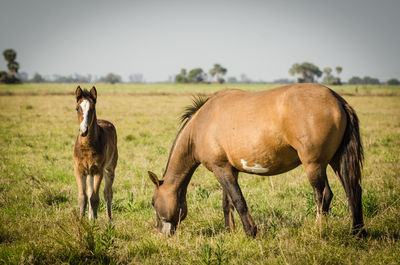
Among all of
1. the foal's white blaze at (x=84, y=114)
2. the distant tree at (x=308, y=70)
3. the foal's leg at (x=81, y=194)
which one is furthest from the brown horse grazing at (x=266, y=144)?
the distant tree at (x=308, y=70)

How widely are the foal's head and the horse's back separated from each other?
6.28 feet

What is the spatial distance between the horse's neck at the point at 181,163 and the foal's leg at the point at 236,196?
1.95ft

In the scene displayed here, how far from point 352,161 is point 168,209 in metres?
2.77

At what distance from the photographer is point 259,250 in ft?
12.4

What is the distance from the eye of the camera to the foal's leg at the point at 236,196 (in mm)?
4199

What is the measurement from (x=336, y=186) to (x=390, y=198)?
4.67 feet

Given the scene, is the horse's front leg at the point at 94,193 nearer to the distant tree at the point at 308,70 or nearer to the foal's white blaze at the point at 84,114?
the foal's white blaze at the point at 84,114

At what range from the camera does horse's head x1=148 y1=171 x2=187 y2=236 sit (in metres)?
4.60

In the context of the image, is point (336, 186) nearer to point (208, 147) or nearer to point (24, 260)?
point (208, 147)

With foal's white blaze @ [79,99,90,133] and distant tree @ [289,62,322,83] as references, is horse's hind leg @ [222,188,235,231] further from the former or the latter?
distant tree @ [289,62,322,83]

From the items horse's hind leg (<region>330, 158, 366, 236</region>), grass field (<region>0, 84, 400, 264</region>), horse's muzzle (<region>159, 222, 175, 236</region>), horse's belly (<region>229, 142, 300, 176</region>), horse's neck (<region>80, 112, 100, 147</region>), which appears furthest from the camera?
horse's neck (<region>80, 112, 100, 147</region>)

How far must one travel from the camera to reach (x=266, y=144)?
3.95m

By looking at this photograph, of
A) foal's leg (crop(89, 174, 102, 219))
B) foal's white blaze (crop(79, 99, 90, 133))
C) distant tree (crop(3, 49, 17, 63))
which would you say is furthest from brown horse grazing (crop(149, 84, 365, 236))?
distant tree (crop(3, 49, 17, 63))

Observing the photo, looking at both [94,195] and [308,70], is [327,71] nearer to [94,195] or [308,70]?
[308,70]
